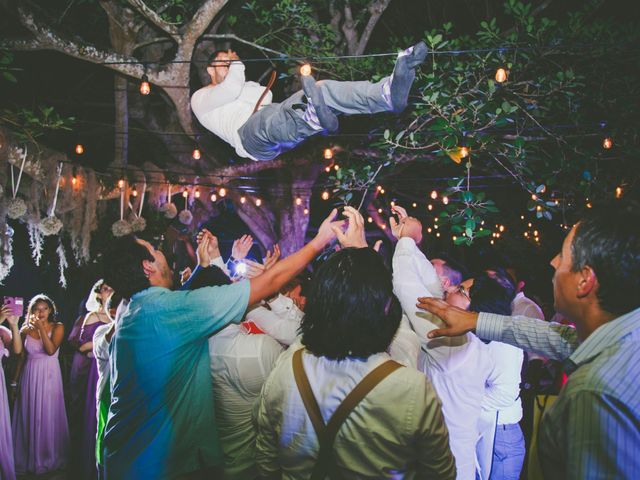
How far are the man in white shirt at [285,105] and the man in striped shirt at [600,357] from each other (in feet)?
5.89

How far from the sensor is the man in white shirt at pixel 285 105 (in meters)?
3.03

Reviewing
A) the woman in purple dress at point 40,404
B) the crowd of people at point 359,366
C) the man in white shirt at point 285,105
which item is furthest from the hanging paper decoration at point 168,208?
the crowd of people at point 359,366

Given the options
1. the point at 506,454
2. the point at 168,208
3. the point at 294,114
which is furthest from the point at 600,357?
the point at 168,208

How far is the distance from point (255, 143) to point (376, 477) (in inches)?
138

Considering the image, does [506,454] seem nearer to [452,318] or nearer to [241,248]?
[452,318]

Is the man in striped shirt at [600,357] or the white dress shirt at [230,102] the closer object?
the man in striped shirt at [600,357]

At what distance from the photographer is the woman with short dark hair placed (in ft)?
4.85

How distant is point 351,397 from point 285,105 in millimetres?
2873

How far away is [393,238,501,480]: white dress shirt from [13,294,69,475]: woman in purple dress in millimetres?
4953

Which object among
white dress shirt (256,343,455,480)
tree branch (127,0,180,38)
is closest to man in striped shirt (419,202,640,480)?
white dress shirt (256,343,455,480)

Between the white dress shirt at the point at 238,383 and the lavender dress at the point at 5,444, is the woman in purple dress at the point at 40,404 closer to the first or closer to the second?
the lavender dress at the point at 5,444

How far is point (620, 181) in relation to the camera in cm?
578

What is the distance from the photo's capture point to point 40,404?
5.30 meters

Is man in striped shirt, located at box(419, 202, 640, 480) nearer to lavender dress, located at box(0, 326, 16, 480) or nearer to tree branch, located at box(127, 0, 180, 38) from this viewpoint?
lavender dress, located at box(0, 326, 16, 480)
